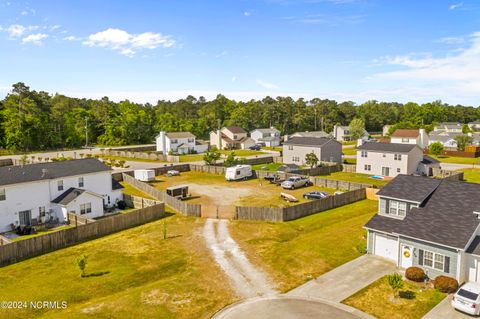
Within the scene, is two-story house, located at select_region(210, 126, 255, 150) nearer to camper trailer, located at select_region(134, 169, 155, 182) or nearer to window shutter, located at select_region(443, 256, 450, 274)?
camper trailer, located at select_region(134, 169, 155, 182)

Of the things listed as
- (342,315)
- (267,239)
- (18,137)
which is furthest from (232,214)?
(18,137)

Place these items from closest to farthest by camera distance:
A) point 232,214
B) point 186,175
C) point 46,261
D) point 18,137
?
1. point 46,261
2. point 232,214
3. point 186,175
4. point 18,137

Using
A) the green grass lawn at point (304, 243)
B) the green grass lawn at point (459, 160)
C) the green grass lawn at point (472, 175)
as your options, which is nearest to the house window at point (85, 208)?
the green grass lawn at point (304, 243)

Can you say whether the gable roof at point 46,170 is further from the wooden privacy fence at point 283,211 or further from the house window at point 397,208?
the house window at point 397,208

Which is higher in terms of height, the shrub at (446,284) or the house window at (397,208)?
the house window at (397,208)

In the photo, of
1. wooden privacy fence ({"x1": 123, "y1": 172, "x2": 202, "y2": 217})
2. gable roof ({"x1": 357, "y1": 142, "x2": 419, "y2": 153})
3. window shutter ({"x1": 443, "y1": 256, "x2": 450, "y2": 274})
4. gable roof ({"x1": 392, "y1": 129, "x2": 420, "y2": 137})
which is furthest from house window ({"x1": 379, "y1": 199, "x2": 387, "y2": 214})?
gable roof ({"x1": 392, "y1": 129, "x2": 420, "y2": 137})

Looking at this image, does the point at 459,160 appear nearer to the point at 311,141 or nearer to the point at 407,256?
the point at 311,141

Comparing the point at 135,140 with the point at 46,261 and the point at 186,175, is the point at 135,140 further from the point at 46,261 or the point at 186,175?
the point at 46,261
